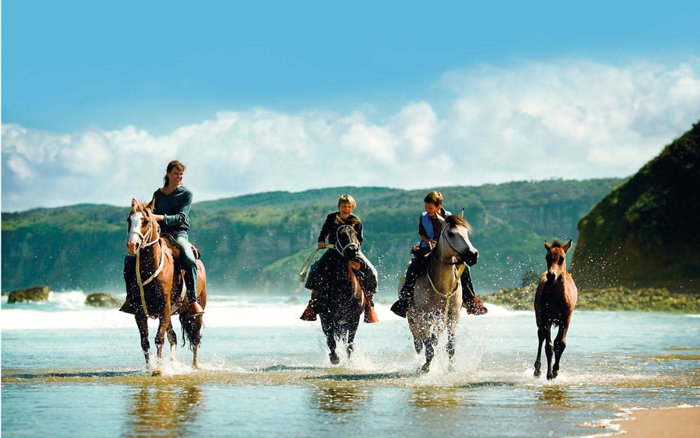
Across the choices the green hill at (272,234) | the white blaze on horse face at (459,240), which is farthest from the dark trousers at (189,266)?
the green hill at (272,234)

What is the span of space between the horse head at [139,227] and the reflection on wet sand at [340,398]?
2.74 meters

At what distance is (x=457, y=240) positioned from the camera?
1149cm

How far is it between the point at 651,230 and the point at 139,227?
46000 millimetres

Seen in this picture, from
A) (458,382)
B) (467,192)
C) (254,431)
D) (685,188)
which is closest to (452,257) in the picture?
(458,382)

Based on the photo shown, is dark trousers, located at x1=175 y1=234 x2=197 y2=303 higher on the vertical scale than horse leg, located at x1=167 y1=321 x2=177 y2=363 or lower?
higher

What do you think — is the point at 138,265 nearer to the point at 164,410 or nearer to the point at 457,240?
the point at 164,410

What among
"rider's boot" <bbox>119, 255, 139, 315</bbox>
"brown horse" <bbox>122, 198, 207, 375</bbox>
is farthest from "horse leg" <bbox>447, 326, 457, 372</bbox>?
"rider's boot" <bbox>119, 255, 139, 315</bbox>

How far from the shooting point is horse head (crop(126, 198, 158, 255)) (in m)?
11.1

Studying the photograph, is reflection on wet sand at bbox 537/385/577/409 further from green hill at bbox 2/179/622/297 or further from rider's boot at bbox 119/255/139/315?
green hill at bbox 2/179/622/297

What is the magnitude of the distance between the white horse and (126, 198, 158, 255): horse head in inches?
138

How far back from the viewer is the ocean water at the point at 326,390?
841cm

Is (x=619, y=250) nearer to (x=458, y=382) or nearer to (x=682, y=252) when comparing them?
(x=682, y=252)

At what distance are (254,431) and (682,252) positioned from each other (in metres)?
47.3

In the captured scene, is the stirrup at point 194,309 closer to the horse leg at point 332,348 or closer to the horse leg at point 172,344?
the horse leg at point 172,344
